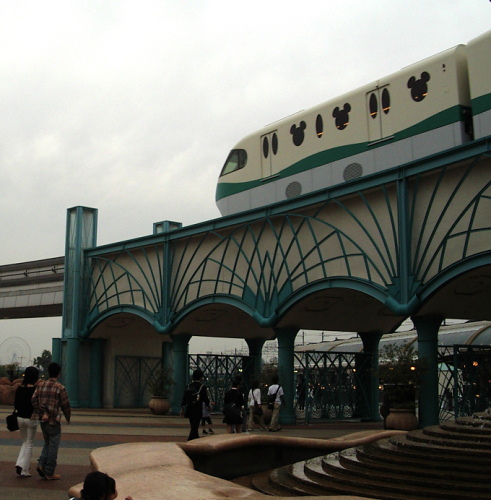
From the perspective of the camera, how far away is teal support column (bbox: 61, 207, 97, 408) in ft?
107

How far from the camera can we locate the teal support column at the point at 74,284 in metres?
32.5

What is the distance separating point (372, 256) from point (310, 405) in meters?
7.67

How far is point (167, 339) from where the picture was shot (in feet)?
118

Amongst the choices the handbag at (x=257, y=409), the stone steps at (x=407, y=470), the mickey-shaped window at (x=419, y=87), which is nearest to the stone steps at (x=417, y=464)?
the stone steps at (x=407, y=470)

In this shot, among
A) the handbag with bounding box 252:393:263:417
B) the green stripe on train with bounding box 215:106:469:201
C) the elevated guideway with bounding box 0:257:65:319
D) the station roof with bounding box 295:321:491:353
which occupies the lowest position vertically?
the handbag with bounding box 252:393:263:417

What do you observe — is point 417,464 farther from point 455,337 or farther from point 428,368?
point 455,337

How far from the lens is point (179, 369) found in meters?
28.9

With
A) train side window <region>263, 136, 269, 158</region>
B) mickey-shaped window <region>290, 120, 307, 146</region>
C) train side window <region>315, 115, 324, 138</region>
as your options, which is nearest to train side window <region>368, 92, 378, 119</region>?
train side window <region>315, 115, 324, 138</region>

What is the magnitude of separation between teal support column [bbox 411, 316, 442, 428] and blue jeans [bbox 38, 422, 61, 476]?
11316mm

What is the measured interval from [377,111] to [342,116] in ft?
4.49

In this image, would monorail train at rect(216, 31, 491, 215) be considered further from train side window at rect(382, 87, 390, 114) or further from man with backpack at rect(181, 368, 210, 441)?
man with backpack at rect(181, 368, 210, 441)

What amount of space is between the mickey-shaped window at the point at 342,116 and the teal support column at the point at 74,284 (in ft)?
50.8

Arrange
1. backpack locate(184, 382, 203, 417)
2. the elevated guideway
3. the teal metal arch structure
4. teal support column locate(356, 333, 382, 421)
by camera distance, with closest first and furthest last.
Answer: backpack locate(184, 382, 203, 417)
the teal metal arch structure
teal support column locate(356, 333, 382, 421)
the elevated guideway

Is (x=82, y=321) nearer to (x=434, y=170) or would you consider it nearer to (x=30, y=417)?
(x=434, y=170)
